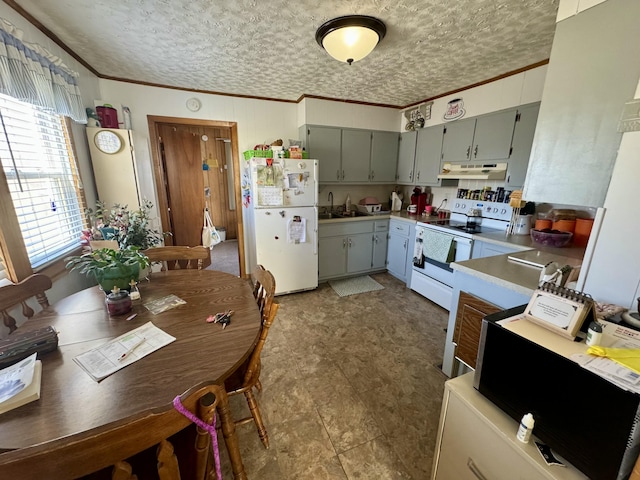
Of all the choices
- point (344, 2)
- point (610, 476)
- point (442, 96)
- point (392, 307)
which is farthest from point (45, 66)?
point (442, 96)

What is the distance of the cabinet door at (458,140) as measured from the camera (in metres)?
2.88

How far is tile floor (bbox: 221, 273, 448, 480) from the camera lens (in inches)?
52.2

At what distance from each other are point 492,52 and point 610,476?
2.68 metres

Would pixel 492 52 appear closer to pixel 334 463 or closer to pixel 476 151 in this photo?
pixel 476 151

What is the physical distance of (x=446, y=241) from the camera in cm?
268

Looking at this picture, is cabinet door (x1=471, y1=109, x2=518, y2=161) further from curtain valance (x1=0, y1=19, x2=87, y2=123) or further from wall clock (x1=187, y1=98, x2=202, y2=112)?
curtain valance (x1=0, y1=19, x2=87, y2=123)

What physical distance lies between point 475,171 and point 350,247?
5.54 feet

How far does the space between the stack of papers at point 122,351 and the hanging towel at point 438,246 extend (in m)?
2.52

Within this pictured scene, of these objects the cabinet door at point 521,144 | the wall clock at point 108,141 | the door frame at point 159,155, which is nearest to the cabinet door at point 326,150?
the door frame at point 159,155

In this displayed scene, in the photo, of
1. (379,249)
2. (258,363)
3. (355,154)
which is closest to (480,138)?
(355,154)

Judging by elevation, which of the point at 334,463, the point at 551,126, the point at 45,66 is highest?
the point at 45,66

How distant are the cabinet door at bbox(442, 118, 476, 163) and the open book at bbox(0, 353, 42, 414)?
3.58 metres

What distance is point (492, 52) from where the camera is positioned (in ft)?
6.91

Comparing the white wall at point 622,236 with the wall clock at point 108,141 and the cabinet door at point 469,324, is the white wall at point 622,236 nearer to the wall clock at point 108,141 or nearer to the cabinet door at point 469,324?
the cabinet door at point 469,324
